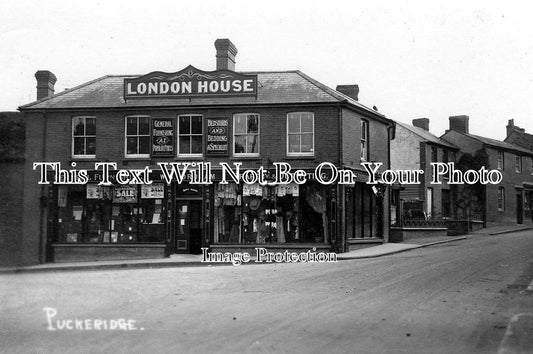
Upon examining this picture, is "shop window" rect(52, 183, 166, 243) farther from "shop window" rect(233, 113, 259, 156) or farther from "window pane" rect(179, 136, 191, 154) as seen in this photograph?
"shop window" rect(233, 113, 259, 156)

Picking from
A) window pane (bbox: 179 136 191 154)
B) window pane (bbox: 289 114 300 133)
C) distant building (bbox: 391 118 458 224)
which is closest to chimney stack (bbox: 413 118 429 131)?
distant building (bbox: 391 118 458 224)

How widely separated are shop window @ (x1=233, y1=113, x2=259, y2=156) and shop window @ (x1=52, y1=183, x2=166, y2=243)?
11.2 feet

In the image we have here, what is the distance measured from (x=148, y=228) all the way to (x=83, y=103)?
5.91 metres

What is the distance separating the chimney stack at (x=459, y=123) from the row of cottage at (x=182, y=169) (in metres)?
24.0

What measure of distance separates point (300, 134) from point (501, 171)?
2551cm

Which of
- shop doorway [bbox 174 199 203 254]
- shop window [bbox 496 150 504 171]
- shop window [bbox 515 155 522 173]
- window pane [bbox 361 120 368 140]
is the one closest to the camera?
shop doorway [bbox 174 199 203 254]

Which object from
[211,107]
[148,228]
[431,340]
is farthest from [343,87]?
[431,340]

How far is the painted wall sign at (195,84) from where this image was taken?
925 inches

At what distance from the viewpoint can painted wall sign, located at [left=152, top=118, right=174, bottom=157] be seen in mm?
23828

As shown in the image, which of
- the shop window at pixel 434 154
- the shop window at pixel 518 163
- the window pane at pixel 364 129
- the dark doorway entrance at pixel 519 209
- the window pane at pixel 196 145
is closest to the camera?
the window pane at pixel 196 145

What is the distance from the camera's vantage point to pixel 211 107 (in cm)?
2367

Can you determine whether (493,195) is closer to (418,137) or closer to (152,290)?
(418,137)

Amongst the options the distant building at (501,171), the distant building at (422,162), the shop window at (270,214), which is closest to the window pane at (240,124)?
the shop window at (270,214)

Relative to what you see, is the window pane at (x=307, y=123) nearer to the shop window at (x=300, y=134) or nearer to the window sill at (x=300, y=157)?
the shop window at (x=300, y=134)
